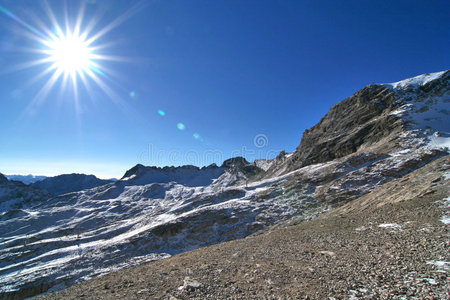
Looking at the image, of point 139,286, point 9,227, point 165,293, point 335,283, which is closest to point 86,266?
point 139,286

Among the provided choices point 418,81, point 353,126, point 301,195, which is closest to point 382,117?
point 353,126

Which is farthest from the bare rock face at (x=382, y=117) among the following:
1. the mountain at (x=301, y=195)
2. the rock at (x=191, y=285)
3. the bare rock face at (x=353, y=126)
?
the rock at (x=191, y=285)

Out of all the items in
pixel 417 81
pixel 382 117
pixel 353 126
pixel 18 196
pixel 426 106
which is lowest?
pixel 382 117

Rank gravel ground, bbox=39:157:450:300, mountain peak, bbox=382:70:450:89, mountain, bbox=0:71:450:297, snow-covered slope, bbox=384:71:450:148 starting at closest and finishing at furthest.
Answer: gravel ground, bbox=39:157:450:300
mountain, bbox=0:71:450:297
snow-covered slope, bbox=384:71:450:148
mountain peak, bbox=382:70:450:89

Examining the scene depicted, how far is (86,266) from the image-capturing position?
116 feet

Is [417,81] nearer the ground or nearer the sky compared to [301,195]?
nearer the sky

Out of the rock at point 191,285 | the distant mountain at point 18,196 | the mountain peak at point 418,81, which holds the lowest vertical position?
the rock at point 191,285

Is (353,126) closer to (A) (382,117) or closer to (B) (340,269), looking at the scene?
(A) (382,117)

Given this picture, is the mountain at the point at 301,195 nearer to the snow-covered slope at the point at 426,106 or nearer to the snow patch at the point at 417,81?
the snow-covered slope at the point at 426,106

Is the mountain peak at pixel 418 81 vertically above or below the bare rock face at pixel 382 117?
above

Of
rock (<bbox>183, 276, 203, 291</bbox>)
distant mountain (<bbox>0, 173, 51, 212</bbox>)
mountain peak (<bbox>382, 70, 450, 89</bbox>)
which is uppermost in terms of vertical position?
mountain peak (<bbox>382, 70, 450, 89</bbox>)

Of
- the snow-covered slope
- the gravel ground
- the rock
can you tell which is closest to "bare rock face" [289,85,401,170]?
the snow-covered slope

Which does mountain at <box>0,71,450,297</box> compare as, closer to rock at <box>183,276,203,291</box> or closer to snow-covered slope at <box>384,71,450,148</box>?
Result: snow-covered slope at <box>384,71,450,148</box>

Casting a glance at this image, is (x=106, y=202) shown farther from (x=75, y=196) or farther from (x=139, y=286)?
(x=139, y=286)
